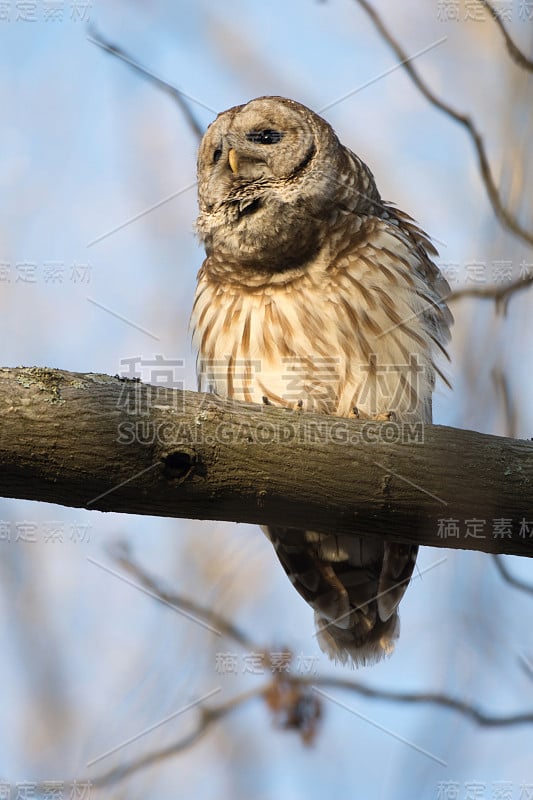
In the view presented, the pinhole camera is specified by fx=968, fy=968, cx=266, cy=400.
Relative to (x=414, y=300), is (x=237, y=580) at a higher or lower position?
lower

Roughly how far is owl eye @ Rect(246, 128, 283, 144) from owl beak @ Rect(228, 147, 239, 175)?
102 millimetres

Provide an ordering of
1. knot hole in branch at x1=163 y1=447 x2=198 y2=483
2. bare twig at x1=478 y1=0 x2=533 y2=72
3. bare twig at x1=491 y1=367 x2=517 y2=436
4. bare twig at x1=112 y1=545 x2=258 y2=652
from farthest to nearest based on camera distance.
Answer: bare twig at x1=112 y1=545 x2=258 y2=652 < bare twig at x1=478 y1=0 x2=533 y2=72 < knot hole in branch at x1=163 y1=447 x2=198 y2=483 < bare twig at x1=491 y1=367 x2=517 y2=436

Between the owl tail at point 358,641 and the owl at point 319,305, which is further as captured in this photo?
the owl tail at point 358,641

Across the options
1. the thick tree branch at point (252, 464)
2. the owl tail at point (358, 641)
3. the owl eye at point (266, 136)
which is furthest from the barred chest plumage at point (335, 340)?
the thick tree branch at point (252, 464)

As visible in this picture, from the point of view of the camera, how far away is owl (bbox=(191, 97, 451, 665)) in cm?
421

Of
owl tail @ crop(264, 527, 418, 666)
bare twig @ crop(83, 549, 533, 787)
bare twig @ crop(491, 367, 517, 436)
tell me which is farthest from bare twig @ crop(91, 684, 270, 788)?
bare twig @ crop(491, 367, 517, 436)

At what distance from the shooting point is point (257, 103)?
471cm

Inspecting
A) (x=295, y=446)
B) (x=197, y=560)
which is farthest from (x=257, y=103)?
(x=295, y=446)

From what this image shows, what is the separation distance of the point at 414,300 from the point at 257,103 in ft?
4.20

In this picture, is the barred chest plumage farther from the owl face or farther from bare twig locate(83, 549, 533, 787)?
bare twig locate(83, 549, 533, 787)

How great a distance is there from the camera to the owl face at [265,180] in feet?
14.5

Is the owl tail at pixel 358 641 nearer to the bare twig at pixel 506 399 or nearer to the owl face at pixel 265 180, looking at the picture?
the owl face at pixel 265 180

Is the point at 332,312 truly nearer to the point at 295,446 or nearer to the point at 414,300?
the point at 414,300

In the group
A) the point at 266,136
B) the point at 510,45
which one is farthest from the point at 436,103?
the point at 266,136
